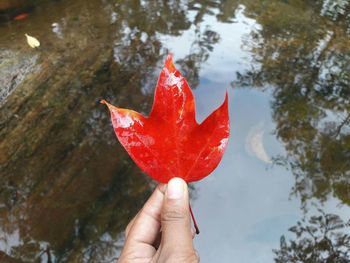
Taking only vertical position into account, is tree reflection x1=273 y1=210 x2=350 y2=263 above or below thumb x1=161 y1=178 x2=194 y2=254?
below

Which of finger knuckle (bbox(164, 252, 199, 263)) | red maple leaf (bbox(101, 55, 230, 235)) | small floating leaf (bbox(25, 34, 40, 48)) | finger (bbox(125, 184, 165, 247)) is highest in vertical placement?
red maple leaf (bbox(101, 55, 230, 235))

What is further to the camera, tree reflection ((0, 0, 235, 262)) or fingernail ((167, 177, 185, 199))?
tree reflection ((0, 0, 235, 262))

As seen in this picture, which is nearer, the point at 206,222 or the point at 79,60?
the point at 206,222

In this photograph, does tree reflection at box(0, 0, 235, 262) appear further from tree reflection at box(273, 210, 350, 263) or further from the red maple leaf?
the red maple leaf

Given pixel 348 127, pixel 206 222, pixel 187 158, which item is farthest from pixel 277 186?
pixel 187 158

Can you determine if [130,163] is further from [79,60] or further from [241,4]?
[241,4]

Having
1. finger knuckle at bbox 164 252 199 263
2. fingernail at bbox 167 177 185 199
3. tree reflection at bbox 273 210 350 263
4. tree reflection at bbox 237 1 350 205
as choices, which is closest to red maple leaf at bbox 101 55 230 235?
fingernail at bbox 167 177 185 199

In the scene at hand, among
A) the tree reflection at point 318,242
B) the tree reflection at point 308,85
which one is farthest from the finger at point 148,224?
the tree reflection at point 308,85
